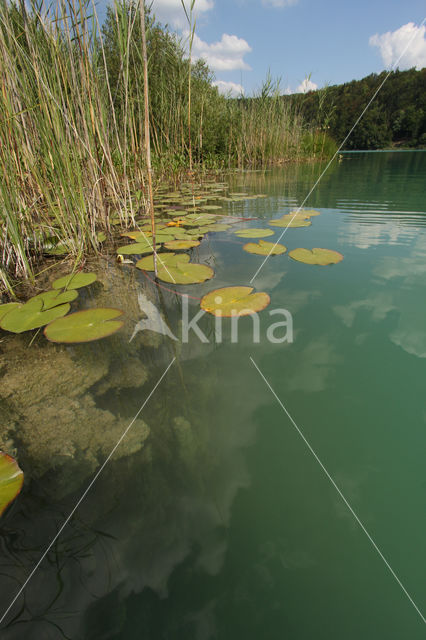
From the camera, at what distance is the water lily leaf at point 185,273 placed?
1.29m

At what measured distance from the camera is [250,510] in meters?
0.48

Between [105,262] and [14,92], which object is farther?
[105,262]

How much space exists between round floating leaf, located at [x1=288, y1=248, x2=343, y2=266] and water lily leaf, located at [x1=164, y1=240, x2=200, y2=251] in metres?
0.58

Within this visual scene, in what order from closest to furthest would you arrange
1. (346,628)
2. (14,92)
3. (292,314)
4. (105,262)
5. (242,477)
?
(346,628) → (242,477) → (292,314) → (14,92) → (105,262)

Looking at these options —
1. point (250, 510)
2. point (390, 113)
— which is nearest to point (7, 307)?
point (250, 510)

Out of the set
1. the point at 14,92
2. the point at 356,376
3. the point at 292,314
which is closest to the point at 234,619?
the point at 356,376

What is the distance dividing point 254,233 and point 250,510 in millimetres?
1704

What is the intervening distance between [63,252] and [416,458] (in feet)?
6.03

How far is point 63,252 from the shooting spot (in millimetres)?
1683

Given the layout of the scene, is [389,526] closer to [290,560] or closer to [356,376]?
[290,560]

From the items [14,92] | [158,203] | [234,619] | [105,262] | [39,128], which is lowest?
[234,619]

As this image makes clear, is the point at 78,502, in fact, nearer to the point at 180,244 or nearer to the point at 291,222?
the point at 180,244

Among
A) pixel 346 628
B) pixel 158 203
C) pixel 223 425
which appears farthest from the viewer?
pixel 158 203

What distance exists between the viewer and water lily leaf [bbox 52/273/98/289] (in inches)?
49.6
